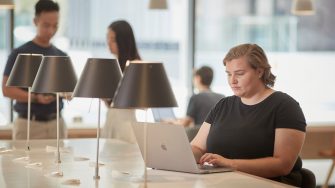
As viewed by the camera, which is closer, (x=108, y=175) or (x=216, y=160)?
(x=108, y=175)

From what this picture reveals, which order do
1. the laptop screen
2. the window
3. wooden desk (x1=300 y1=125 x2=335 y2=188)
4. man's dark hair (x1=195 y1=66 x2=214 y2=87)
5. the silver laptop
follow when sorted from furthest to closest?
the window < wooden desk (x1=300 y1=125 x2=335 y2=188) < the laptop screen < man's dark hair (x1=195 y1=66 x2=214 y2=87) < the silver laptop

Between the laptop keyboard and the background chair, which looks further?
the background chair

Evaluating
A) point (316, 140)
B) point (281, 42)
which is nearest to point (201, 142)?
point (316, 140)

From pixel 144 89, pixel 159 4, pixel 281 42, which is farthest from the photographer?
pixel 281 42

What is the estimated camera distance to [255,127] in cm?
374

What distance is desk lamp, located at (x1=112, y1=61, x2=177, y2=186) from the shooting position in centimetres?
276

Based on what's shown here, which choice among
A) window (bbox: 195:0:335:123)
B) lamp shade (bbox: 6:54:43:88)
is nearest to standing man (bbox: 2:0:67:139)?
lamp shade (bbox: 6:54:43:88)

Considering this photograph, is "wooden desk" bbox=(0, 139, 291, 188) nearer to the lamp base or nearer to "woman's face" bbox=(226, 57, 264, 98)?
the lamp base

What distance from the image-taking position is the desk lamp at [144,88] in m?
2.76

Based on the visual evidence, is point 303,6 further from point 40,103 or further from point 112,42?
point 40,103

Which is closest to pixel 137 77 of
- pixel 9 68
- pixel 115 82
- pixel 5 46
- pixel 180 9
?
pixel 115 82

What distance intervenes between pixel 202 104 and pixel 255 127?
296 centimetres

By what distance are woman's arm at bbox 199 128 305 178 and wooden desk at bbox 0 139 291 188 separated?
11 centimetres

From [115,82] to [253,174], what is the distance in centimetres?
90
